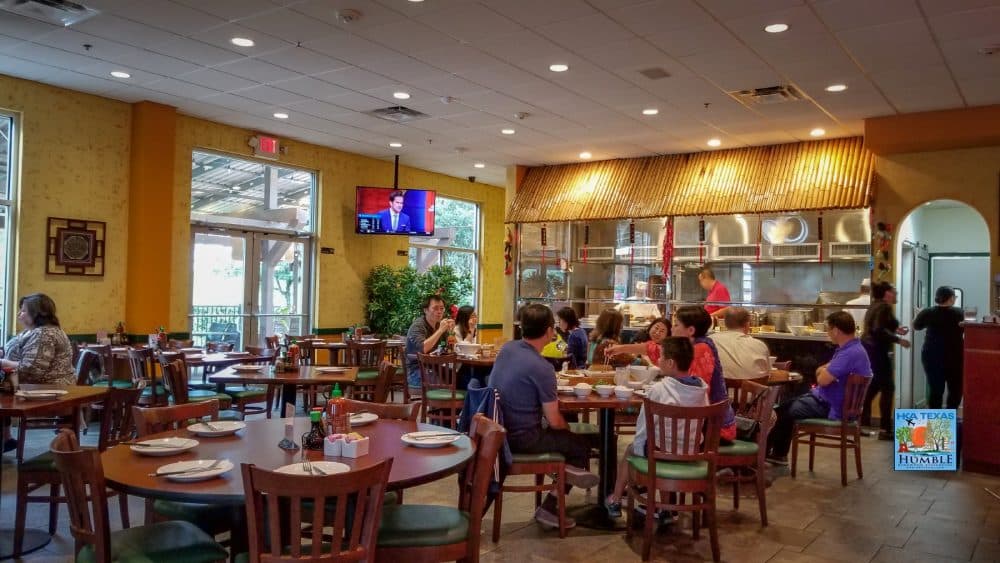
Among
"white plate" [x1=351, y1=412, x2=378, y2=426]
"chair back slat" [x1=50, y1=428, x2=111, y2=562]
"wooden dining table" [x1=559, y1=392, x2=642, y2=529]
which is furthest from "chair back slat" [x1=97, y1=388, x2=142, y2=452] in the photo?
"wooden dining table" [x1=559, y1=392, x2=642, y2=529]

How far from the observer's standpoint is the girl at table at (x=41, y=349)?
569 cm

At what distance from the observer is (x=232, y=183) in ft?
35.1

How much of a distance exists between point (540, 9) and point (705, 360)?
2.89 m

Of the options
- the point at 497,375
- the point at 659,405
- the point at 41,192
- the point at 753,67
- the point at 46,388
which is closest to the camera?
the point at 659,405

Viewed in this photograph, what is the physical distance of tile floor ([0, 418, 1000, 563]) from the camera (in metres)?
4.43

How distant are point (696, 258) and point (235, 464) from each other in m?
8.80

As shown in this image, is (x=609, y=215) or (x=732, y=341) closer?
(x=732, y=341)

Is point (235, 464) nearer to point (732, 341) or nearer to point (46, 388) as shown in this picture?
point (46, 388)

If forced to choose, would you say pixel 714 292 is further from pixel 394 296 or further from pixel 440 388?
pixel 394 296

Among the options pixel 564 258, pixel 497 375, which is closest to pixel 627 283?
pixel 564 258

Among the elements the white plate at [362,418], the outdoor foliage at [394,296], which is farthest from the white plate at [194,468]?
the outdoor foliage at [394,296]

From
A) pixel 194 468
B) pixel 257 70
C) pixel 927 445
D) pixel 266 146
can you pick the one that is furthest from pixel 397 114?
pixel 194 468

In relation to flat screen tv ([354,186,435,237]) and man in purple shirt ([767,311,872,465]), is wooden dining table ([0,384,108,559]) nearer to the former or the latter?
man in purple shirt ([767,311,872,465])

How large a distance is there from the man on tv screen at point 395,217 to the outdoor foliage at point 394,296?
794 millimetres
